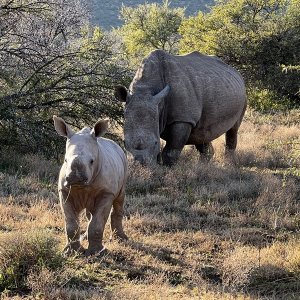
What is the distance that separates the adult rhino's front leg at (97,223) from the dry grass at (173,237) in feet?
0.55

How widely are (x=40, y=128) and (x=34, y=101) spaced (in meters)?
0.66

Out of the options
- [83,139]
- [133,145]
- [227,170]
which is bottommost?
[227,170]

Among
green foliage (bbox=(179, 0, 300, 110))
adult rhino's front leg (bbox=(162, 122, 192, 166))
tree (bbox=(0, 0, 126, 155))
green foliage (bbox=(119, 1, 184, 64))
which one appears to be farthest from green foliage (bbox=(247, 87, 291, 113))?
green foliage (bbox=(119, 1, 184, 64))

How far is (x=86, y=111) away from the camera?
11.9m

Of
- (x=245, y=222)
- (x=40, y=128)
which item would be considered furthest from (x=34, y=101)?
(x=245, y=222)

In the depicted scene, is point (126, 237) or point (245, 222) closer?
point (126, 237)

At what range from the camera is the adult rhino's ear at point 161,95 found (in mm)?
10039

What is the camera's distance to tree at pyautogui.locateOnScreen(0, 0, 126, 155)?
1128 centimetres

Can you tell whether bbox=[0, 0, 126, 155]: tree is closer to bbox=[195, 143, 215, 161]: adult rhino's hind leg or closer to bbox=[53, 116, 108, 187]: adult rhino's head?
bbox=[195, 143, 215, 161]: adult rhino's hind leg

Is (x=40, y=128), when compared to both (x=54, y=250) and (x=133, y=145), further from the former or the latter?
(x=54, y=250)

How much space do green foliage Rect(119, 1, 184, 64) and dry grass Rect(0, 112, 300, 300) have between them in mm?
21672

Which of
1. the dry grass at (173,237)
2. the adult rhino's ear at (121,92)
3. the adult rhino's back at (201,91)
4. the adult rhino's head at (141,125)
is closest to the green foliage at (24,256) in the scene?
the dry grass at (173,237)

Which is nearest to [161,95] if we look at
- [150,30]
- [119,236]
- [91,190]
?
[119,236]

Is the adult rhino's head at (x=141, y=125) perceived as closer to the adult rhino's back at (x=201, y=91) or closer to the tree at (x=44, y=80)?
the adult rhino's back at (x=201, y=91)
